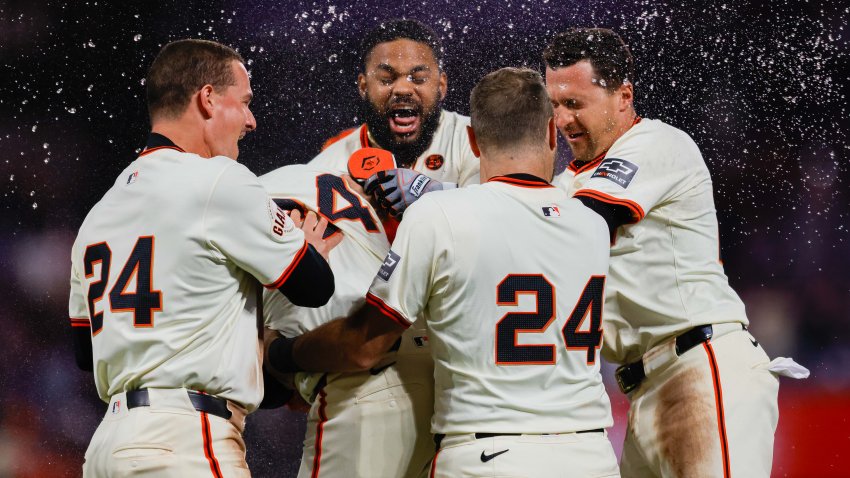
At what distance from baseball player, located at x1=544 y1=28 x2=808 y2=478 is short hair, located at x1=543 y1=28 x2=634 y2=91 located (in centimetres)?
28

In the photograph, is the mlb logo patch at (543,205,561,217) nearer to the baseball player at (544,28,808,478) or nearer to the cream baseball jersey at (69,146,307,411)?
the baseball player at (544,28,808,478)

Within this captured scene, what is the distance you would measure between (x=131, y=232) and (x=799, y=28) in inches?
242

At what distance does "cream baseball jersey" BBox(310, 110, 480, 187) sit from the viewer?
4.07 metres

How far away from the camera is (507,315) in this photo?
2920 millimetres

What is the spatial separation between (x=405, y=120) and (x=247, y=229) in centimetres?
143

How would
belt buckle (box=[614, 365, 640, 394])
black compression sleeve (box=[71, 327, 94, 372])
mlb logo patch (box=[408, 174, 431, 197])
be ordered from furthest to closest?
belt buckle (box=[614, 365, 640, 394]) → mlb logo patch (box=[408, 174, 431, 197]) → black compression sleeve (box=[71, 327, 94, 372])

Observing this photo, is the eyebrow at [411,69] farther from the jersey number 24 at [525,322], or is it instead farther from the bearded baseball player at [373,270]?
the jersey number 24 at [525,322]

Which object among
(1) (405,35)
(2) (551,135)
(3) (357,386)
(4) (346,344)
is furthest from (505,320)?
(1) (405,35)

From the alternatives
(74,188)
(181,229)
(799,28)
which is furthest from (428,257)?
(799,28)

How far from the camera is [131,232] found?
298cm

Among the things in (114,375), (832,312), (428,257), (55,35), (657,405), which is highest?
(55,35)

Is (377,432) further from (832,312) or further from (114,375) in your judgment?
(832,312)

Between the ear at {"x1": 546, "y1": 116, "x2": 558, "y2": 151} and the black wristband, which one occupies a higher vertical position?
the ear at {"x1": 546, "y1": 116, "x2": 558, "y2": 151}

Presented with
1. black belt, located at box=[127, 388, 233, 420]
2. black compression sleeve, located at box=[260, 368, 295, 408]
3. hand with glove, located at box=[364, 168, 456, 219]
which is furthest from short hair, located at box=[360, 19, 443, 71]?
black belt, located at box=[127, 388, 233, 420]
